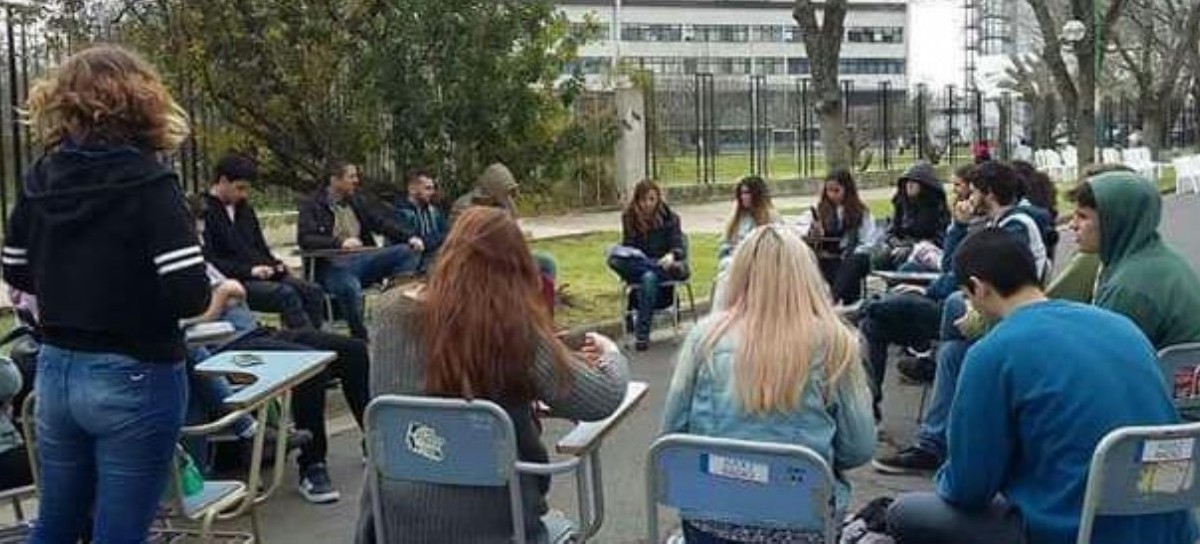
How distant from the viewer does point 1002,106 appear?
1535 inches

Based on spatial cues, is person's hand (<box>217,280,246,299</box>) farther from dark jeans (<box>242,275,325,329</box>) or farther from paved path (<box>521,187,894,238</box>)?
paved path (<box>521,187,894,238</box>)

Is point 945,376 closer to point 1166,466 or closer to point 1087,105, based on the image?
point 1166,466

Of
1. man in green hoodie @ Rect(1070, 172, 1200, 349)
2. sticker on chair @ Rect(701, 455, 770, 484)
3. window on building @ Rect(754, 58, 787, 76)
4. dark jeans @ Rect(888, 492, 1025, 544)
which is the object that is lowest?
dark jeans @ Rect(888, 492, 1025, 544)

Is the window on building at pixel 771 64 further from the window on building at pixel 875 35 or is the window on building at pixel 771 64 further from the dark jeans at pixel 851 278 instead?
the dark jeans at pixel 851 278

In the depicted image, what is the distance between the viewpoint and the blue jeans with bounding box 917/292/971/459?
661cm

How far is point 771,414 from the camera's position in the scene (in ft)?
12.3

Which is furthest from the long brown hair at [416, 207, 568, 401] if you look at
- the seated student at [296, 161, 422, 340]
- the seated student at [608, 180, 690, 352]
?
the seated student at [608, 180, 690, 352]

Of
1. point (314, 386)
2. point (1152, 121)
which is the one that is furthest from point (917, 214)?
point (1152, 121)

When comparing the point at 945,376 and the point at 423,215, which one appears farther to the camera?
the point at 423,215

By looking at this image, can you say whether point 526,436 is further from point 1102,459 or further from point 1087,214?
point 1087,214

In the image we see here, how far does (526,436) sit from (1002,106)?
1461 inches

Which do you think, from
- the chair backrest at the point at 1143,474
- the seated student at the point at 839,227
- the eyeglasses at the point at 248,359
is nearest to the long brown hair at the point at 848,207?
the seated student at the point at 839,227

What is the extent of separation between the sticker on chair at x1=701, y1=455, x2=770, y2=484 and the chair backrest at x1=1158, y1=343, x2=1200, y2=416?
1750 millimetres

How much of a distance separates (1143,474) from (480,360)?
1676 mm
